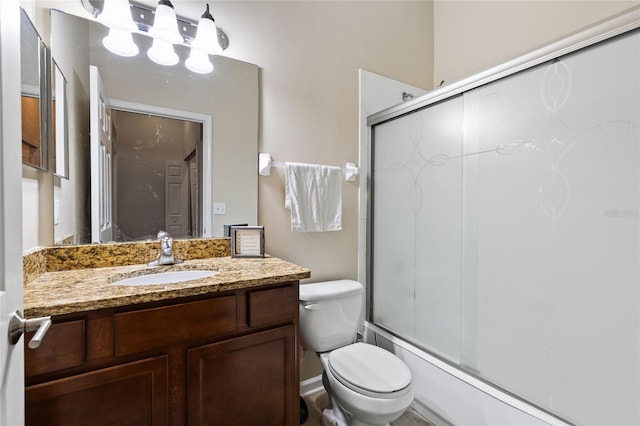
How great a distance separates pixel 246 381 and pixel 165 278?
1.76 ft

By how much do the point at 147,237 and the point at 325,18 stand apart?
5.62 ft

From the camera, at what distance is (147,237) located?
140cm

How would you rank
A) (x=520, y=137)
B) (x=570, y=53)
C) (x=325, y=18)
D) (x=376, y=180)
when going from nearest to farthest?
1. (x=570, y=53)
2. (x=520, y=137)
3. (x=325, y=18)
4. (x=376, y=180)

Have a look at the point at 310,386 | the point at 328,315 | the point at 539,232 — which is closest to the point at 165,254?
the point at 328,315

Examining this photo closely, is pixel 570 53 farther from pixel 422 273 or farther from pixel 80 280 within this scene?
pixel 80 280

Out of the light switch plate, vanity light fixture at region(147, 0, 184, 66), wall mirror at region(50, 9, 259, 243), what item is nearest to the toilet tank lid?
wall mirror at region(50, 9, 259, 243)

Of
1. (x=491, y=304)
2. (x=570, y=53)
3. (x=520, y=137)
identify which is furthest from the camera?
(x=491, y=304)

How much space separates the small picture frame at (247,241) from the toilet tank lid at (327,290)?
34cm

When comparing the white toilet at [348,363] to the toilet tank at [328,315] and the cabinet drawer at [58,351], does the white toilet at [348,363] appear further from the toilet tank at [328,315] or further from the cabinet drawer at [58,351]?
the cabinet drawer at [58,351]

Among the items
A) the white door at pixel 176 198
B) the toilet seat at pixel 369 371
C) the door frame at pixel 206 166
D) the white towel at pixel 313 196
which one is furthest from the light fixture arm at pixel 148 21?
the toilet seat at pixel 369 371

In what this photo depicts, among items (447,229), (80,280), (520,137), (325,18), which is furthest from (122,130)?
(520,137)

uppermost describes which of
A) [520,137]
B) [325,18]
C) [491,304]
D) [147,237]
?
[325,18]

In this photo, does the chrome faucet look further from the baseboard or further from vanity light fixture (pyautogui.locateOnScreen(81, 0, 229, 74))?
the baseboard

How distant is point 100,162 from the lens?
4.25ft
